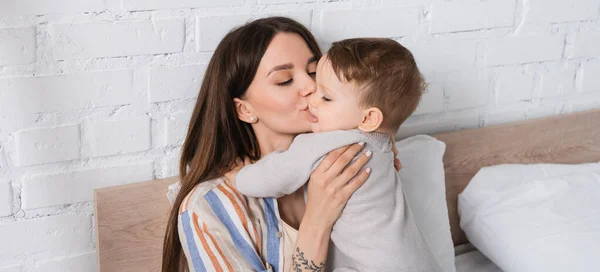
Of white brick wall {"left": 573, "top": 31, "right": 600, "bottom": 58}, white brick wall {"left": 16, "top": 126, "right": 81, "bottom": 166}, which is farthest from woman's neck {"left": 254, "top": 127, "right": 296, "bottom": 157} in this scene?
white brick wall {"left": 573, "top": 31, "right": 600, "bottom": 58}

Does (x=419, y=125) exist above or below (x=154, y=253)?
above

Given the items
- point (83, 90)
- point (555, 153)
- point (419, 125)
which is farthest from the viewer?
point (555, 153)

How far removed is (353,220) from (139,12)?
1.93 ft

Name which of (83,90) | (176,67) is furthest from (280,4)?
(83,90)

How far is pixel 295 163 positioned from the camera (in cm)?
117

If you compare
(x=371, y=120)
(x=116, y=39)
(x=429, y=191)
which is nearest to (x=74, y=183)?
(x=116, y=39)

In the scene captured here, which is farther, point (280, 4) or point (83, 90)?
point (280, 4)

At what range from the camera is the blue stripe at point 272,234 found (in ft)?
4.16

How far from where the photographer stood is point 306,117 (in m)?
1.27

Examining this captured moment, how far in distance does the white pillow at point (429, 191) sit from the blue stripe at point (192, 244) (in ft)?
1.74

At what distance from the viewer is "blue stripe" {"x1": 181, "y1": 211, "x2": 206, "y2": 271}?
3.95 ft

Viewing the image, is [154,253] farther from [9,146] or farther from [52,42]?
[52,42]

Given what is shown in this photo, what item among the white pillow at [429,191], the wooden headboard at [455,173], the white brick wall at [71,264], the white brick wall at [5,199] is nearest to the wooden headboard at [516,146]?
the wooden headboard at [455,173]

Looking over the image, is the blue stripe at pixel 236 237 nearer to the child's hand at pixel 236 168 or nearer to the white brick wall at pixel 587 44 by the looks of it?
the child's hand at pixel 236 168
